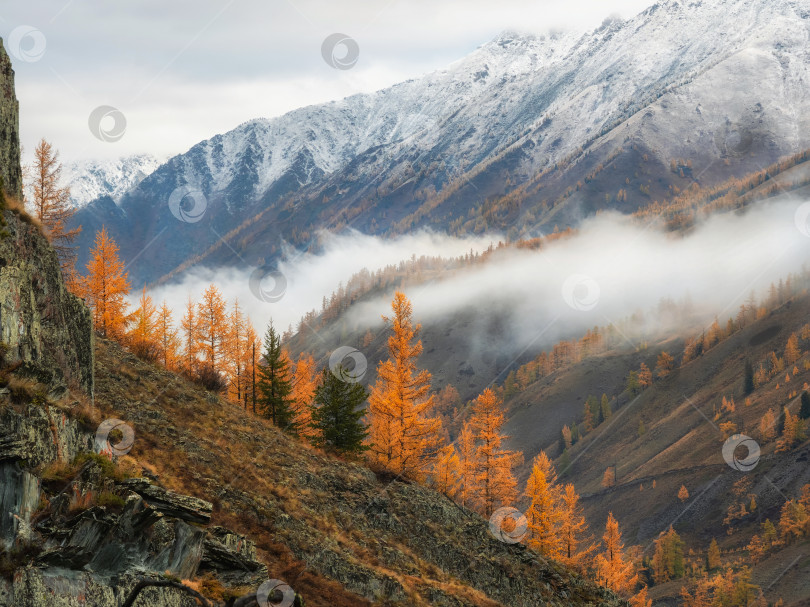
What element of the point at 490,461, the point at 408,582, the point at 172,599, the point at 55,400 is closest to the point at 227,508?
the point at 408,582

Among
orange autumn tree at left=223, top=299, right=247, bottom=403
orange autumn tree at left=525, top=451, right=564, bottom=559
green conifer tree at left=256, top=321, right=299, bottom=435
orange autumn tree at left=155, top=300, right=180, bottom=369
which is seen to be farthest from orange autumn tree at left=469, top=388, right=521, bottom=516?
orange autumn tree at left=155, top=300, right=180, bottom=369

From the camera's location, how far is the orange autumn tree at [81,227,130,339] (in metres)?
51.5

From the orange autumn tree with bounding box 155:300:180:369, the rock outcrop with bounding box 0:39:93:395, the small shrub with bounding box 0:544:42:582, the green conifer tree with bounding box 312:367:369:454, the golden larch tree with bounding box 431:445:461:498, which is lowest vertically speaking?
the golden larch tree with bounding box 431:445:461:498

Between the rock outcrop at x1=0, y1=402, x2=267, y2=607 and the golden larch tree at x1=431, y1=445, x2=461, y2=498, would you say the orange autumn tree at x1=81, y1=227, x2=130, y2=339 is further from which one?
the rock outcrop at x1=0, y1=402, x2=267, y2=607

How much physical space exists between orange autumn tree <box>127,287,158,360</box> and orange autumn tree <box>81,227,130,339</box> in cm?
127

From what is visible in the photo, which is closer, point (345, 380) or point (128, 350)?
point (128, 350)

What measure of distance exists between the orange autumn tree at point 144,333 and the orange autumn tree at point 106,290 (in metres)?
1.27

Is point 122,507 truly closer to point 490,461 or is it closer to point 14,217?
point 14,217

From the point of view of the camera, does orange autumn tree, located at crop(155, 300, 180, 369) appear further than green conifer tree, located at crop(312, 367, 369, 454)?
Yes

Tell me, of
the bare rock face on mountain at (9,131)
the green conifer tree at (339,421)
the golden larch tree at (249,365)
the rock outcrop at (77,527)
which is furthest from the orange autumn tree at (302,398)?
the rock outcrop at (77,527)

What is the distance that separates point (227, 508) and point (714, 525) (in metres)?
204

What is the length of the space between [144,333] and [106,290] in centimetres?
477

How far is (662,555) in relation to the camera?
175000mm

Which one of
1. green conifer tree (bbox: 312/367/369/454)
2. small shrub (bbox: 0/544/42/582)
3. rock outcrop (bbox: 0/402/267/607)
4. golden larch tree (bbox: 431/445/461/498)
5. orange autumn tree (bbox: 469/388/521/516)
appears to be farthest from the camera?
golden larch tree (bbox: 431/445/461/498)
